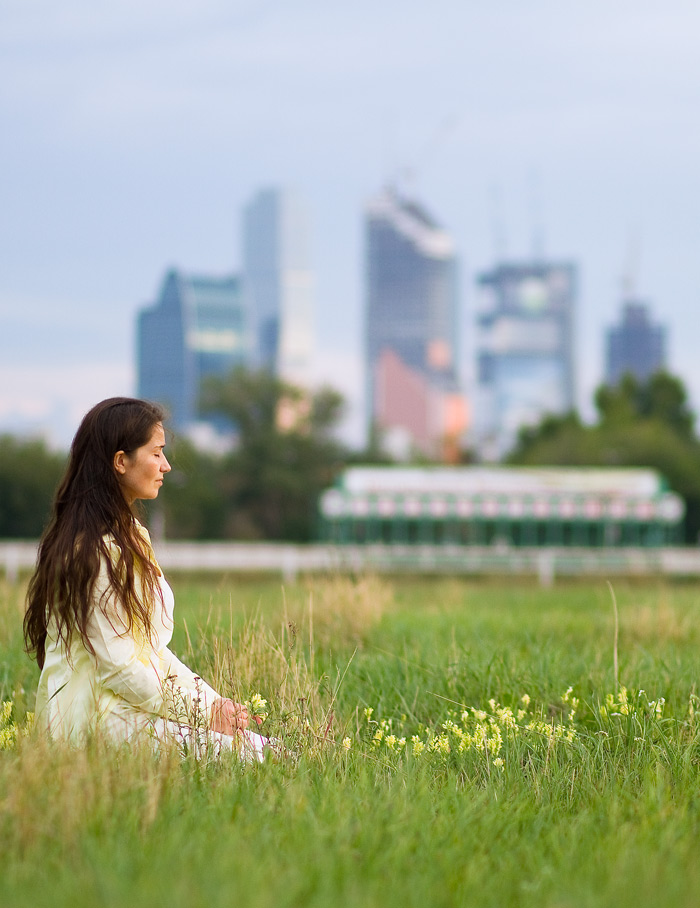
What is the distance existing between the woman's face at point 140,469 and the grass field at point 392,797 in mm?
869

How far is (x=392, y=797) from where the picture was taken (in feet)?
11.9

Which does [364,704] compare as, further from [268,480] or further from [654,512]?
[268,480]

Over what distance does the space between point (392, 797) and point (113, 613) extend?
1.07 m

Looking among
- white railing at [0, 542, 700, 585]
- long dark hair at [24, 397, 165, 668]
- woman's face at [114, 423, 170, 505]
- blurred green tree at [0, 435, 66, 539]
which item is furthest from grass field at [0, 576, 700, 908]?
blurred green tree at [0, 435, 66, 539]

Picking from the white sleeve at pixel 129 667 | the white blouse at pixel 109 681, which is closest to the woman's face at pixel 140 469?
the white blouse at pixel 109 681

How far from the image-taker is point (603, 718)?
484cm

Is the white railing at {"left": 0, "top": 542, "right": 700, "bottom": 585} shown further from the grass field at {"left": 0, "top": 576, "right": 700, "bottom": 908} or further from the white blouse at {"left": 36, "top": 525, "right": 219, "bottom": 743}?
the white blouse at {"left": 36, "top": 525, "right": 219, "bottom": 743}

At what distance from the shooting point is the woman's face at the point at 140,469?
12.9 ft

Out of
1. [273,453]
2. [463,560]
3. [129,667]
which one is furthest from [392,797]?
[273,453]

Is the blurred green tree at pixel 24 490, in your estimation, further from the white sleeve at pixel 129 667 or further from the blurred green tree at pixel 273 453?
the white sleeve at pixel 129 667

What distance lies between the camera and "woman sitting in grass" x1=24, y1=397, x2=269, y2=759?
372 cm

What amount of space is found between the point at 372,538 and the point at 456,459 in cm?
5408

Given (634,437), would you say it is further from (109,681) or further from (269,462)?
(109,681)

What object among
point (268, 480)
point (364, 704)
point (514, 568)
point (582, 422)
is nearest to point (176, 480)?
point (268, 480)
